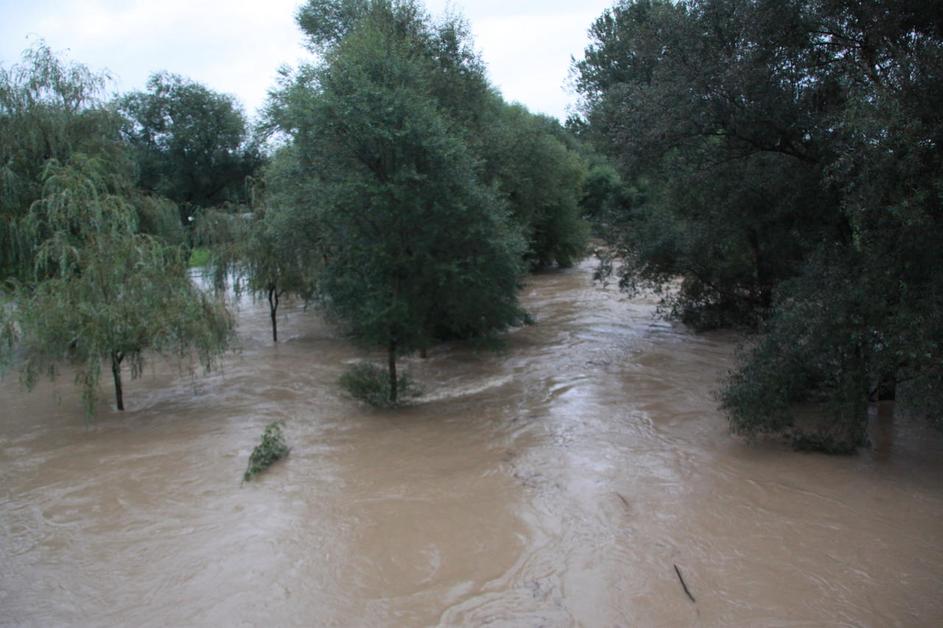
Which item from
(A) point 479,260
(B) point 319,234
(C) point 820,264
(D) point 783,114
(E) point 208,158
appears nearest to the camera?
(C) point 820,264

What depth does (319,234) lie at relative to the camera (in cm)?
1308

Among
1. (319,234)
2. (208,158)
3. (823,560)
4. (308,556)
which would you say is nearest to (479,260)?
(319,234)

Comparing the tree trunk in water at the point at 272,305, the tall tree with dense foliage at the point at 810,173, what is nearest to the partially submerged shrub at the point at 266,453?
the tall tree with dense foliage at the point at 810,173

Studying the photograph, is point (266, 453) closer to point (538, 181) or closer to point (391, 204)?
point (391, 204)

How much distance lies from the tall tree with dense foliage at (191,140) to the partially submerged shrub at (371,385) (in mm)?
28417

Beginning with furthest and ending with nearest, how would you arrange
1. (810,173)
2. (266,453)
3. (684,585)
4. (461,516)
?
(810,173), (266,453), (461,516), (684,585)

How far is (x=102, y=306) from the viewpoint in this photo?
36.1ft

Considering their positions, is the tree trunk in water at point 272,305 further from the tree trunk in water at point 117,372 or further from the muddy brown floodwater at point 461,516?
the tree trunk in water at point 117,372

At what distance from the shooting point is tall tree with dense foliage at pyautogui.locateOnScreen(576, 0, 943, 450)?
7.86 metres

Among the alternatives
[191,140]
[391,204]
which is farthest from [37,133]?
[191,140]

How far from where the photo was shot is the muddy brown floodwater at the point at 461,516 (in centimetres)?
635

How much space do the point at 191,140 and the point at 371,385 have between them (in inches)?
1237

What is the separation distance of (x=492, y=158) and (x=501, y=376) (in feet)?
20.6

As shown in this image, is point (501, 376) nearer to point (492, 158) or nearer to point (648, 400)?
point (648, 400)
